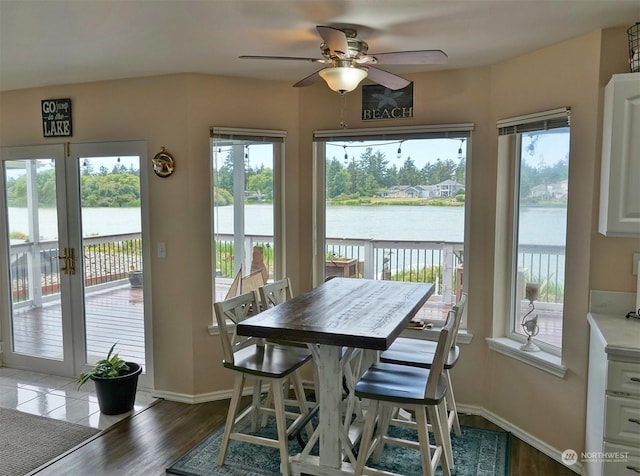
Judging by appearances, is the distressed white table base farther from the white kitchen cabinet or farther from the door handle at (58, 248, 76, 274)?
the door handle at (58, 248, 76, 274)

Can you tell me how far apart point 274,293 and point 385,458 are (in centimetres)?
124

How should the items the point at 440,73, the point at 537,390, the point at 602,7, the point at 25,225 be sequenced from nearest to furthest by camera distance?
1. the point at 602,7
2. the point at 537,390
3. the point at 440,73
4. the point at 25,225

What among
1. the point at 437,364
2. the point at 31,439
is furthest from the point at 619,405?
the point at 31,439

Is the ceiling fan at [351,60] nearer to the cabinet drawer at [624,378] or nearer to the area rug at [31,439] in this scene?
the cabinet drawer at [624,378]

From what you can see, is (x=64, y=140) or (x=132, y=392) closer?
(x=132, y=392)

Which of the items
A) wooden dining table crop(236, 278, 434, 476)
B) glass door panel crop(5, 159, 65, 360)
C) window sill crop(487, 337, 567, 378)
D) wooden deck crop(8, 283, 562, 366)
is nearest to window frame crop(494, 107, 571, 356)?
window sill crop(487, 337, 567, 378)

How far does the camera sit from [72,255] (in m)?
4.16

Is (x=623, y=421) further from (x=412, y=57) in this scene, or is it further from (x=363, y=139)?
(x=363, y=139)

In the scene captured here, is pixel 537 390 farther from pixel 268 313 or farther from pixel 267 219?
pixel 267 219

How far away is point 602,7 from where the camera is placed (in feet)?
7.60

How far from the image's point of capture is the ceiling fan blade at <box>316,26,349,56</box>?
2.10 m

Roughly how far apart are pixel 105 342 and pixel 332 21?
320 centimetres

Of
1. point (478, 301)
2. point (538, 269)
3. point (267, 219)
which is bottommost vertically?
point (478, 301)

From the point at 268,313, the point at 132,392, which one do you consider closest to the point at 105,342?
the point at 132,392
